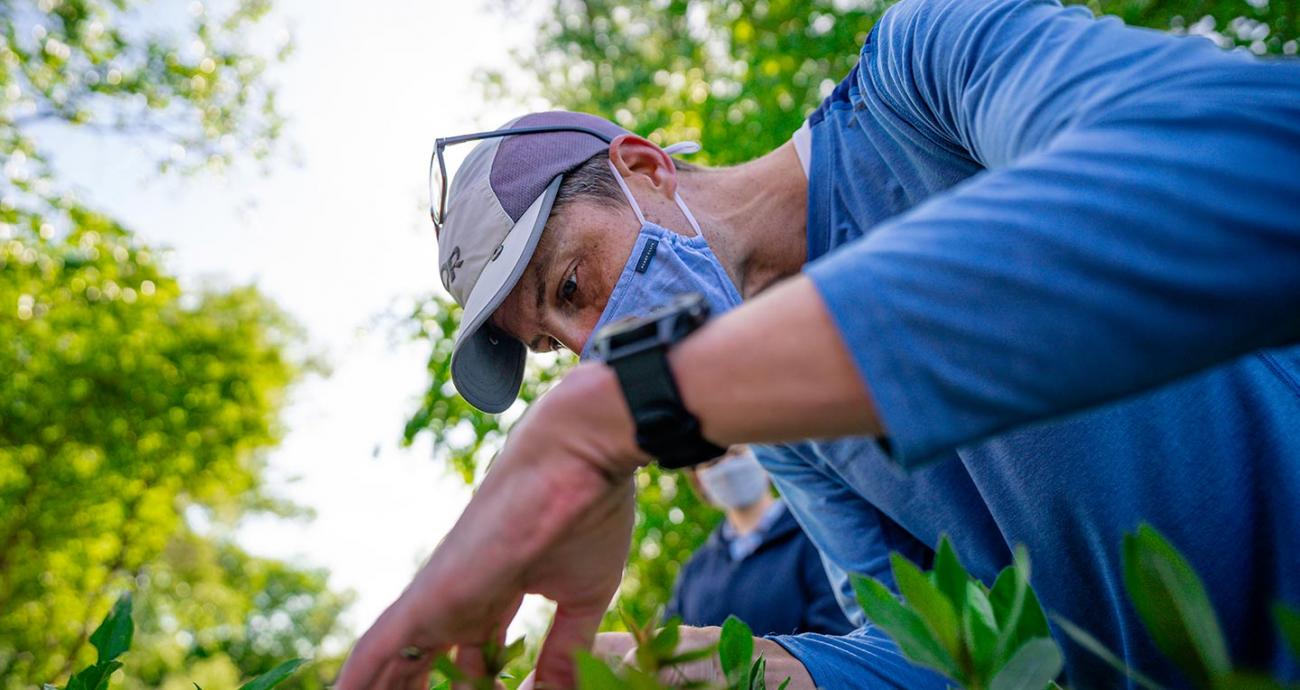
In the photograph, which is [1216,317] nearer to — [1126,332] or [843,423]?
[1126,332]

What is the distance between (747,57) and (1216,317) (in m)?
6.34

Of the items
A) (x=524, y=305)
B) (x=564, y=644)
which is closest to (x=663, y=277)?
(x=524, y=305)

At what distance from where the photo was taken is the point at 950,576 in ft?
2.57

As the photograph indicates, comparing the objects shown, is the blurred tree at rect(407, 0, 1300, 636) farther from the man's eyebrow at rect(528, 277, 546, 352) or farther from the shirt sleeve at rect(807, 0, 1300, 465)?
the shirt sleeve at rect(807, 0, 1300, 465)

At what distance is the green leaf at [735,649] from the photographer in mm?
1029

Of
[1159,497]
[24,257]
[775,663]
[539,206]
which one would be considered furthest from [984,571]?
[24,257]

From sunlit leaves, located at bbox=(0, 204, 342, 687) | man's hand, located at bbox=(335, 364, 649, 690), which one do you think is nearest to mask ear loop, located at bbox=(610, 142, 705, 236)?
man's hand, located at bbox=(335, 364, 649, 690)

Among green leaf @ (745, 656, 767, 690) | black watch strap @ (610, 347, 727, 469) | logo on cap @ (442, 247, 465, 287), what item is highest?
black watch strap @ (610, 347, 727, 469)

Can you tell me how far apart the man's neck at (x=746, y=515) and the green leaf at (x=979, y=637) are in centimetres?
387

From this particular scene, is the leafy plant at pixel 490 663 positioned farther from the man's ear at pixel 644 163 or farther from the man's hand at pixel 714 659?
the man's ear at pixel 644 163

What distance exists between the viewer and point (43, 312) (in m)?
14.9

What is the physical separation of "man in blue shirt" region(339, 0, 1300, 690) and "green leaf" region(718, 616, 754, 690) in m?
0.17

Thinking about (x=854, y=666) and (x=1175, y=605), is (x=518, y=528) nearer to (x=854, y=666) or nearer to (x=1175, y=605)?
(x=1175, y=605)

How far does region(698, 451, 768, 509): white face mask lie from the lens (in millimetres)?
4719
